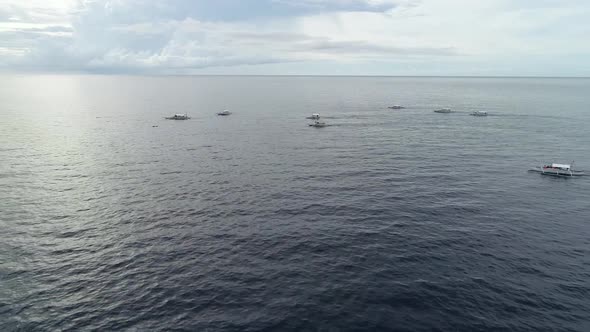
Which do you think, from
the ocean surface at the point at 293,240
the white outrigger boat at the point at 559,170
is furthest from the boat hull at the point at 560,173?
the ocean surface at the point at 293,240

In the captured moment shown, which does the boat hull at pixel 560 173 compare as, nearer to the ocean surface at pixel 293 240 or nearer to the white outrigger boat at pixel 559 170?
the white outrigger boat at pixel 559 170

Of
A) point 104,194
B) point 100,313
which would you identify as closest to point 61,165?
point 104,194

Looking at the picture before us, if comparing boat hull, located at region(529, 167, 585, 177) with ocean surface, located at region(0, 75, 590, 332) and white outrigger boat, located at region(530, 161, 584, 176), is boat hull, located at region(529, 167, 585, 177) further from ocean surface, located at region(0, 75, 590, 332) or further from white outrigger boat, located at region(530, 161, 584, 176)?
→ ocean surface, located at region(0, 75, 590, 332)

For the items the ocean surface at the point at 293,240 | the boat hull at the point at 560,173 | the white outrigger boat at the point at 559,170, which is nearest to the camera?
the ocean surface at the point at 293,240

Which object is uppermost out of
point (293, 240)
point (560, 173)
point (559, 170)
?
point (559, 170)

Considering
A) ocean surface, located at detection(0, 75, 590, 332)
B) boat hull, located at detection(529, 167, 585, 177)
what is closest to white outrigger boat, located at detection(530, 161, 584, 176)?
boat hull, located at detection(529, 167, 585, 177)

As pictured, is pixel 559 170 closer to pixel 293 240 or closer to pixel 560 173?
pixel 560 173

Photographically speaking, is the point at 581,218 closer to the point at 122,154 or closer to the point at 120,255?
the point at 120,255

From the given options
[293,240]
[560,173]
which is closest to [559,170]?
[560,173]
